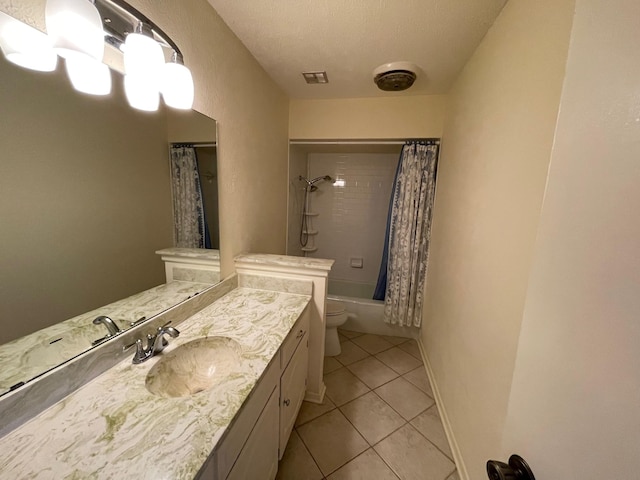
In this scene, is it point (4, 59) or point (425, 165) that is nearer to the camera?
point (4, 59)

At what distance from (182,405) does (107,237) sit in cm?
63

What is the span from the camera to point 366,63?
5.54 ft

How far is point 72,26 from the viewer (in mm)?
615

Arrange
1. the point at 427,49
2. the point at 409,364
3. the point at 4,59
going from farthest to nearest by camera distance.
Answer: the point at 409,364 → the point at 427,49 → the point at 4,59

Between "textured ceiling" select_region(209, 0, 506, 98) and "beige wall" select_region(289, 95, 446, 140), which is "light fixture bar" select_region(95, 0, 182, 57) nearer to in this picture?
"textured ceiling" select_region(209, 0, 506, 98)

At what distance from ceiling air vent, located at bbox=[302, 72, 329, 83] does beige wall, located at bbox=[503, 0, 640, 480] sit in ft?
5.86

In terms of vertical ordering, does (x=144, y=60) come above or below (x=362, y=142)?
below

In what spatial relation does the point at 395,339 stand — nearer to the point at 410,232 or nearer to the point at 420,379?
the point at 420,379

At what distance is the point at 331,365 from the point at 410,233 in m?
1.44

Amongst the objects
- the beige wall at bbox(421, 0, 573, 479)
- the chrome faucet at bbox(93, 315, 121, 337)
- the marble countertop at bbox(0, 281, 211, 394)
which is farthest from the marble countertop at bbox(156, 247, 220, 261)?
the beige wall at bbox(421, 0, 573, 479)

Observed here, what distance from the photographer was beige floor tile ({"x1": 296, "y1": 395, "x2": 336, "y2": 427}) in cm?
159

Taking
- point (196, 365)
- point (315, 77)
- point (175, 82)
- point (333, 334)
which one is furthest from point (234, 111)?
point (333, 334)

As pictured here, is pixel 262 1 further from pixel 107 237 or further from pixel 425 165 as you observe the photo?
pixel 425 165

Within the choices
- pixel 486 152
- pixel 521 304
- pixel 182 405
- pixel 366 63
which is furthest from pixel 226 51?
pixel 521 304
